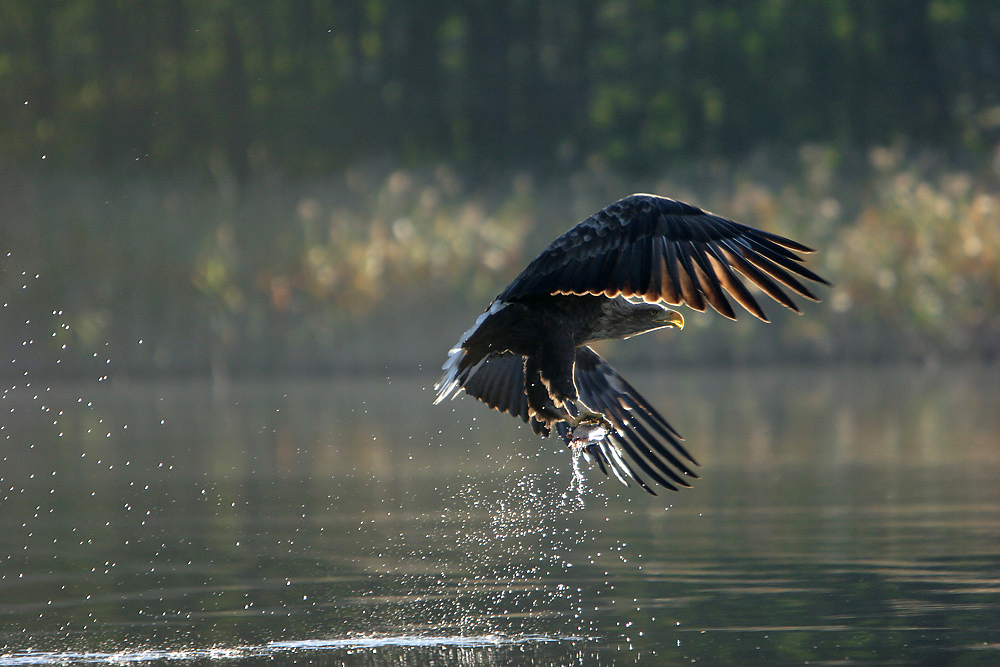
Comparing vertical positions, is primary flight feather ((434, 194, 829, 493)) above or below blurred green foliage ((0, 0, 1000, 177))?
below

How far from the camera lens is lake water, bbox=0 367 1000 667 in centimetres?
605

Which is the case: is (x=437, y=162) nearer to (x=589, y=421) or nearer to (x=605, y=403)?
(x=605, y=403)

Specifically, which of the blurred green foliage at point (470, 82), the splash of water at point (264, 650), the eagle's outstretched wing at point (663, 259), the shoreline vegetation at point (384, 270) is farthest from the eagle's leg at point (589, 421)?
the blurred green foliage at point (470, 82)

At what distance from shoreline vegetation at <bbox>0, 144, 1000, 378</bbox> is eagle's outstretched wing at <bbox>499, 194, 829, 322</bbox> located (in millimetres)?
12436

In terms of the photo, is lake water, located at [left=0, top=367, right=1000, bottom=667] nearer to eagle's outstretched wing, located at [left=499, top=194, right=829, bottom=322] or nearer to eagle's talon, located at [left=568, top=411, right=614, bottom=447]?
eagle's talon, located at [left=568, top=411, right=614, bottom=447]

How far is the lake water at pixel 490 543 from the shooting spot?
6.05 m

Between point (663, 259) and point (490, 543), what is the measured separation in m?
2.26

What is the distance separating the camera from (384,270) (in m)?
20.2

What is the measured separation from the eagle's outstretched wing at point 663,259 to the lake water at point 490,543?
1221mm

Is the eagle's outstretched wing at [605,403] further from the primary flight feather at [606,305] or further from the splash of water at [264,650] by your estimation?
the splash of water at [264,650]

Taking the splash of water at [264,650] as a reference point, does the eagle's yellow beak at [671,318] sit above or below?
above

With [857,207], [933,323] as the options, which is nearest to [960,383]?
[933,323]

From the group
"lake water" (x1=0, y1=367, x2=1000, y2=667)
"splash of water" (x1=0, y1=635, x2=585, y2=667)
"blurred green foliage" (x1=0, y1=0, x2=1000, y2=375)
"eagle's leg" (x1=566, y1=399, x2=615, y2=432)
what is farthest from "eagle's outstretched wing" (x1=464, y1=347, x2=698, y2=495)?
"blurred green foliage" (x1=0, y1=0, x2=1000, y2=375)

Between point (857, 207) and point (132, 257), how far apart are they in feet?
30.4
